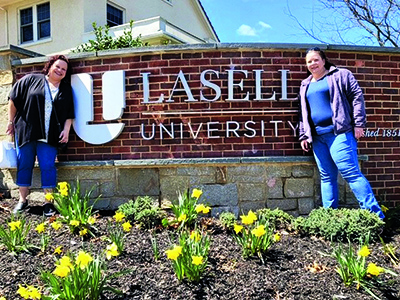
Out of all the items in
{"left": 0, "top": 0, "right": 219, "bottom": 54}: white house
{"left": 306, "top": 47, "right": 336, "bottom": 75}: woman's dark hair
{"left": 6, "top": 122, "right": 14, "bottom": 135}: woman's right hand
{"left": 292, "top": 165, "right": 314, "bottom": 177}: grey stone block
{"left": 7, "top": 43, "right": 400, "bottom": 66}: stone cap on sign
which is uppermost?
{"left": 0, "top": 0, "right": 219, "bottom": 54}: white house

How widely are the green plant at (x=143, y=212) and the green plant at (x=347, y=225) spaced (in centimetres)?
149

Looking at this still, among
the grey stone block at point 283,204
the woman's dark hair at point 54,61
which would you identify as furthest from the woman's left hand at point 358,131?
the woman's dark hair at point 54,61

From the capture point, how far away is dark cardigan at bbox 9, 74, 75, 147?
4.66 metres

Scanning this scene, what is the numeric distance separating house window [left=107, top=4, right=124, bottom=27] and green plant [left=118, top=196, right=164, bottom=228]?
444 inches

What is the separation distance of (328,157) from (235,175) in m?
1.03

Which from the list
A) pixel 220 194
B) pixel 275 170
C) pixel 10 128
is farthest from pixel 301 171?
pixel 10 128

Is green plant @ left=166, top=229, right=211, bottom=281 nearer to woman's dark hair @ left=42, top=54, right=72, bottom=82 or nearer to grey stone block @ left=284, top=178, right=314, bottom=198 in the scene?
grey stone block @ left=284, top=178, right=314, bottom=198

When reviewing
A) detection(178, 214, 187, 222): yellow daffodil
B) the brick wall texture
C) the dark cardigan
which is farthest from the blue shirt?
the dark cardigan

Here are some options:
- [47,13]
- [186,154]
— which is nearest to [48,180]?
[186,154]

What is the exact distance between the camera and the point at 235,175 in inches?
183

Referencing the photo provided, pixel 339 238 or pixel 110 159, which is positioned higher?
pixel 110 159

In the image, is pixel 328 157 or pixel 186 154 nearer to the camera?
pixel 328 157

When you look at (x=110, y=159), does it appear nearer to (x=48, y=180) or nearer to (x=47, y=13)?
(x=48, y=180)

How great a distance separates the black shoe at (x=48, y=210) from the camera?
14.8 feet
